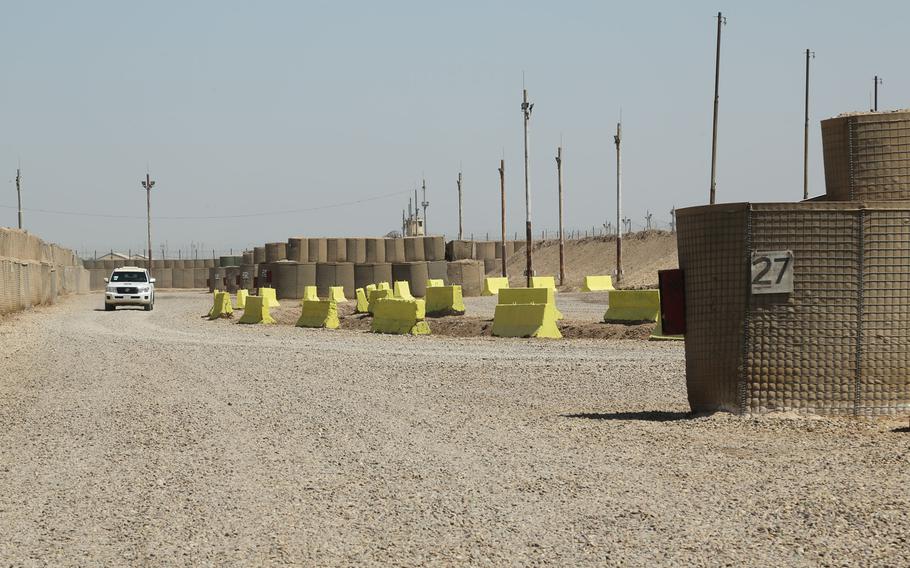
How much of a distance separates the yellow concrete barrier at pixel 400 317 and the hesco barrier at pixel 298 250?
32990mm

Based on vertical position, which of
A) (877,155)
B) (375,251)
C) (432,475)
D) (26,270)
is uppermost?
(877,155)

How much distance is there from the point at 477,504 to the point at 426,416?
5.16 metres

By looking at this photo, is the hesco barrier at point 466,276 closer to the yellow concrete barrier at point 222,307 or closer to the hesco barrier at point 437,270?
the hesco barrier at point 437,270

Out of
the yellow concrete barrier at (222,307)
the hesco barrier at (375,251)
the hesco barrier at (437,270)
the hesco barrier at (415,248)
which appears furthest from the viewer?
the hesco barrier at (375,251)

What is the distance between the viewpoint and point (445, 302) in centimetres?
3534

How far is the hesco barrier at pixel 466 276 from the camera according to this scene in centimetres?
6200

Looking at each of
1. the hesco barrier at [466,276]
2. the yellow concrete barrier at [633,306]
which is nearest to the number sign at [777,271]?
the yellow concrete barrier at [633,306]

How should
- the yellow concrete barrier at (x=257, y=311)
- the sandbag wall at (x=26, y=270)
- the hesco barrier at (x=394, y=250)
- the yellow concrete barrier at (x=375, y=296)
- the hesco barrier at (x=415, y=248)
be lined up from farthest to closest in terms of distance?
the hesco barrier at (x=394, y=250), the hesco barrier at (x=415, y=248), the sandbag wall at (x=26, y=270), the yellow concrete barrier at (x=375, y=296), the yellow concrete barrier at (x=257, y=311)

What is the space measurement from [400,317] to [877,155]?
63.1 ft

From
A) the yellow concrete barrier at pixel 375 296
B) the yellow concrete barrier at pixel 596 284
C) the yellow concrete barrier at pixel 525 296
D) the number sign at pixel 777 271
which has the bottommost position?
the yellow concrete barrier at pixel 596 284

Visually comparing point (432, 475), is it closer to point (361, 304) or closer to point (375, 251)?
point (361, 304)

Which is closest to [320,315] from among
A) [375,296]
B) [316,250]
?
[375,296]

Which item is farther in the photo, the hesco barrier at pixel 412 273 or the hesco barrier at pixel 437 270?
the hesco barrier at pixel 437 270

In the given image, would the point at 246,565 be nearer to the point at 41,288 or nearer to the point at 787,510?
the point at 787,510
